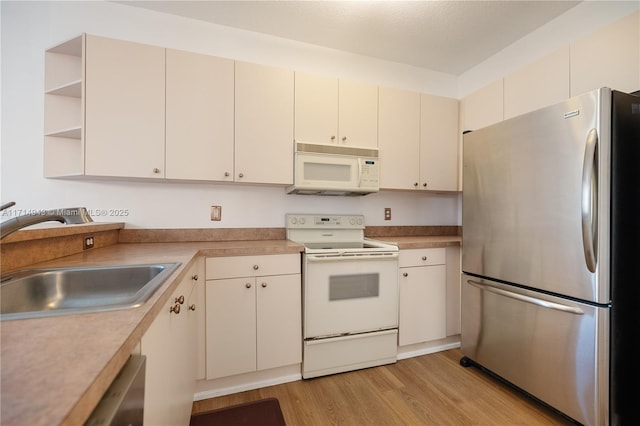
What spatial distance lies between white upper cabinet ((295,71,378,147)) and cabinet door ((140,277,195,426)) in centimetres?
142

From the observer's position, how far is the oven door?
1874mm

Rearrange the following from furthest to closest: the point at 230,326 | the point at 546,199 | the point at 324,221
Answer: the point at 324,221 < the point at 230,326 < the point at 546,199

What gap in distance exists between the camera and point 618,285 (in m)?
1.36

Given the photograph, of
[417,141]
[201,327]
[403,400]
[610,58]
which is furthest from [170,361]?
[610,58]

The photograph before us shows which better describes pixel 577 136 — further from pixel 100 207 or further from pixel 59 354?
pixel 100 207

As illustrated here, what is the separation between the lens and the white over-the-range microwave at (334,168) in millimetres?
2117

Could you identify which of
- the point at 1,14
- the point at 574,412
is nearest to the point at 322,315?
the point at 574,412

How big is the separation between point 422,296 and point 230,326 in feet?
4.73

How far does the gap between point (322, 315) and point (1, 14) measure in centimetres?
290

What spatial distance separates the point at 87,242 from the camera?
1635mm

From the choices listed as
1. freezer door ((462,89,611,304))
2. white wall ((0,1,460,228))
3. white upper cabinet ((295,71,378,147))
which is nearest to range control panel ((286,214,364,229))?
white wall ((0,1,460,228))

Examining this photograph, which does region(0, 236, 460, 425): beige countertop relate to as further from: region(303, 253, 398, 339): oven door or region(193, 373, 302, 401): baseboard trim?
region(193, 373, 302, 401): baseboard trim

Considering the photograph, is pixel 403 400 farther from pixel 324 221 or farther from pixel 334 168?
pixel 334 168

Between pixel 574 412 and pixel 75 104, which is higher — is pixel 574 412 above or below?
below
